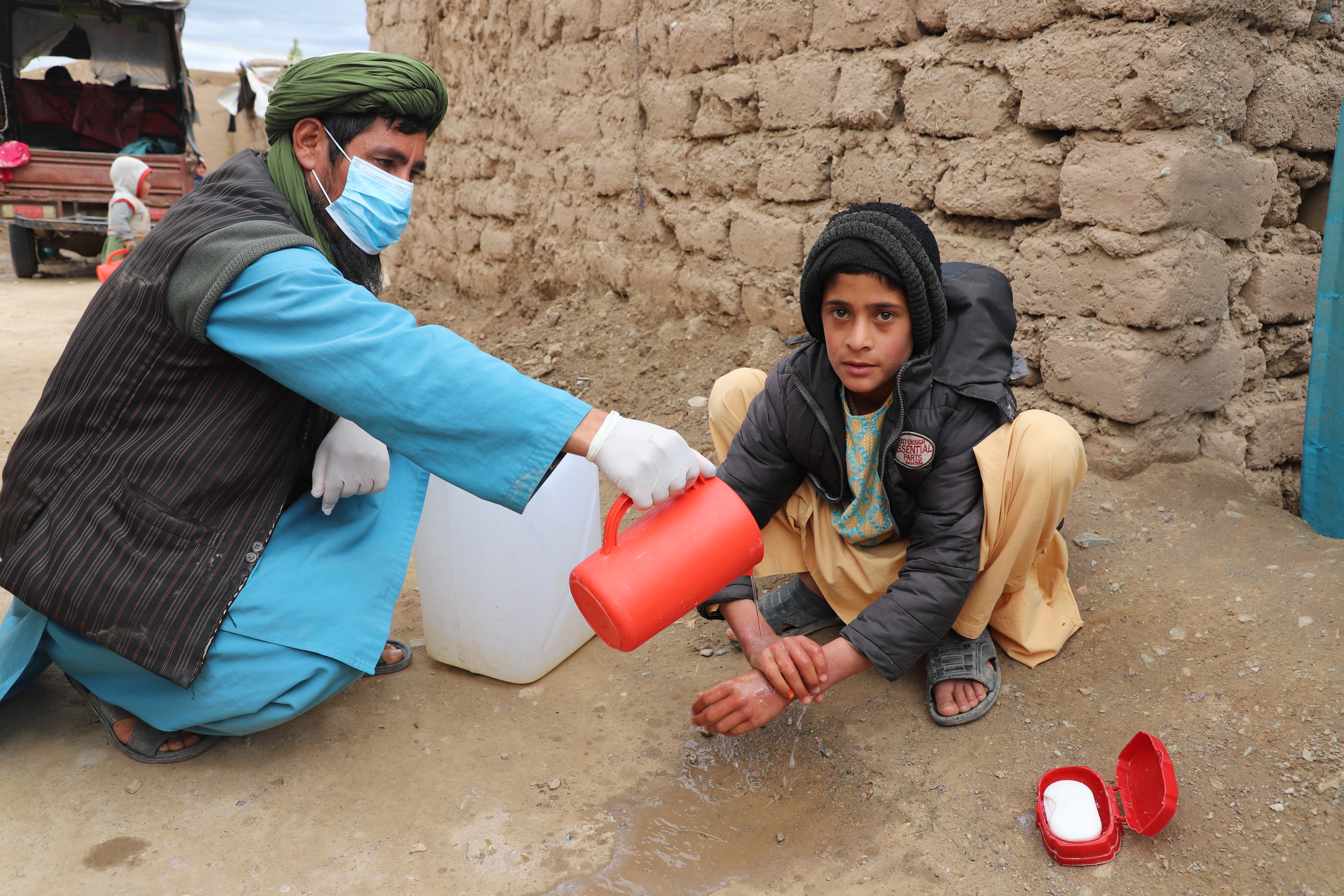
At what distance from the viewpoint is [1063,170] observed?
2.28m

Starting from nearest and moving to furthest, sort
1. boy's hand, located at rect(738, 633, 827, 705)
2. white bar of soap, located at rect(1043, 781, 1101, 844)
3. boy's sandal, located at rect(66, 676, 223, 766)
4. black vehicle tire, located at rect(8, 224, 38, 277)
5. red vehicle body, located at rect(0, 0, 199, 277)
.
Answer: white bar of soap, located at rect(1043, 781, 1101, 844) → boy's hand, located at rect(738, 633, 827, 705) → boy's sandal, located at rect(66, 676, 223, 766) → red vehicle body, located at rect(0, 0, 199, 277) → black vehicle tire, located at rect(8, 224, 38, 277)

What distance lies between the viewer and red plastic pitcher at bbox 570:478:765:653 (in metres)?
1.43

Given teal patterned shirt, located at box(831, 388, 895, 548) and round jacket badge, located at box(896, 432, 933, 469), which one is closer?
round jacket badge, located at box(896, 432, 933, 469)

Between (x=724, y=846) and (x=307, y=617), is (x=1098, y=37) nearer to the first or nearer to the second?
(x=724, y=846)

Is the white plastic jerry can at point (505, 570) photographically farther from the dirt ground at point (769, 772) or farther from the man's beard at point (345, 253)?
the man's beard at point (345, 253)

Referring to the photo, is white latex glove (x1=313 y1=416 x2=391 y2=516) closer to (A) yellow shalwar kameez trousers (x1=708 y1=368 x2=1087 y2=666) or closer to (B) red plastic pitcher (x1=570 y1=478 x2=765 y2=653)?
(B) red plastic pitcher (x1=570 y1=478 x2=765 y2=653)

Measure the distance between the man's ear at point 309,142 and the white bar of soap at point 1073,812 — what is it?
5.94ft

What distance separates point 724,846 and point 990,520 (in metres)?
0.78

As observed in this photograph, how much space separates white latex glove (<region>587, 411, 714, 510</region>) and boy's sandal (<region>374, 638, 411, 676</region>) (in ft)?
3.41

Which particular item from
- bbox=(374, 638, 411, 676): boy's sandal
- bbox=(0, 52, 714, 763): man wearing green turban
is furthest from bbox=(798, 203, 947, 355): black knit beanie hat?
bbox=(374, 638, 411, 676): boy's sandal

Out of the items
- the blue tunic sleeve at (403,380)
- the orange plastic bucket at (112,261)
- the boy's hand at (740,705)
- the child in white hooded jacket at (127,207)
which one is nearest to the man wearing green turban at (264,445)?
the blue tunic sleeve at (403,380)

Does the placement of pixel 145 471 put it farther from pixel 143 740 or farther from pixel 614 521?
pixel 614 521

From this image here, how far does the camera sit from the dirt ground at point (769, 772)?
151 centimetres

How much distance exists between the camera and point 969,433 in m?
1.73
